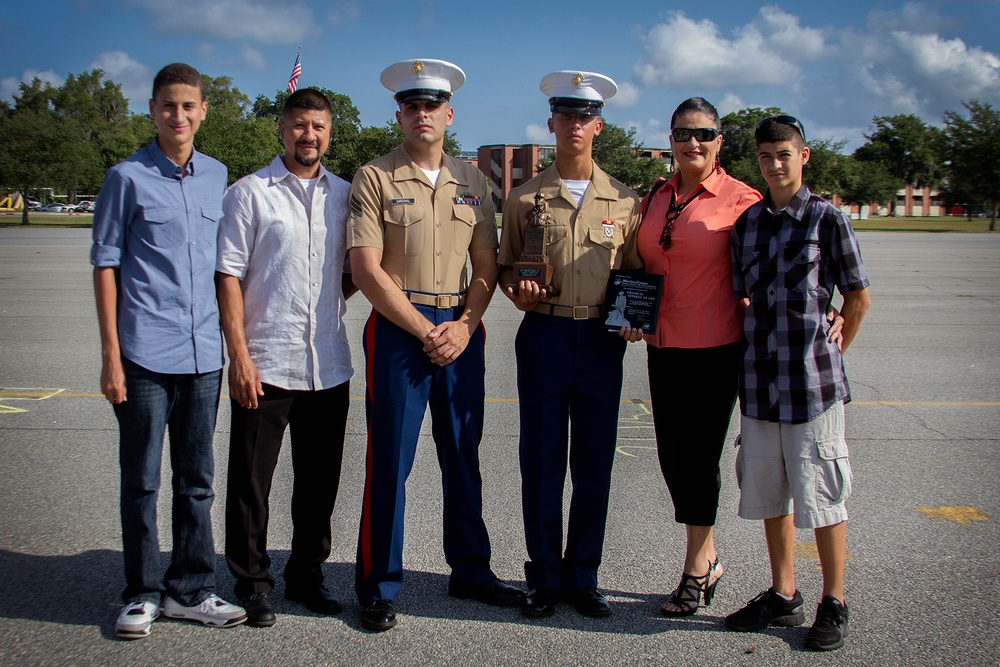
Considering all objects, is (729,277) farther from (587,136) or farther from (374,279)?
(374,279)

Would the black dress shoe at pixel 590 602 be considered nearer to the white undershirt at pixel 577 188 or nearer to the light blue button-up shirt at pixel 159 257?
the white undershirt at pixel 577 188

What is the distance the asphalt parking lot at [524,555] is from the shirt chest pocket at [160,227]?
5.18 ft

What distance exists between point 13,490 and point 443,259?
10.2 feet

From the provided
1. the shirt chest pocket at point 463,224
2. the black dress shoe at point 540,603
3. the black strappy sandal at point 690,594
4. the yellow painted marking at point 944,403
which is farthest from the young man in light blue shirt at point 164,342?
the yellow painted marking at point 944,403

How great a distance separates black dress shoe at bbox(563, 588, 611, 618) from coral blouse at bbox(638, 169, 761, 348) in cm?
113

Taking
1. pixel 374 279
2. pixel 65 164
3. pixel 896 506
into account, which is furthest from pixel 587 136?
pixel 65 164

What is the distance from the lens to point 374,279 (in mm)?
3412

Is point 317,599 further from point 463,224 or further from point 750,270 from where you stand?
point 750,270

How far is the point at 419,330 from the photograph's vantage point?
3.43 m

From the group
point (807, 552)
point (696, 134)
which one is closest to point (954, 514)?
point (807, 552)

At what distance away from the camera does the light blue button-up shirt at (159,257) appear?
319cm

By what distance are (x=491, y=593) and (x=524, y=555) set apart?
0.50 m

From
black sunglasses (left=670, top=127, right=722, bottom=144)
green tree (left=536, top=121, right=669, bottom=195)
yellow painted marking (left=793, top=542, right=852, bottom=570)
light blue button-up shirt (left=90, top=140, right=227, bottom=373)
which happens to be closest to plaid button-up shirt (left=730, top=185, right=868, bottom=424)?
black sunglasses (left=670, top=127, right=722, bottom=144)

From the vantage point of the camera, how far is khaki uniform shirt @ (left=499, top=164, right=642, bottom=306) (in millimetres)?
3604
